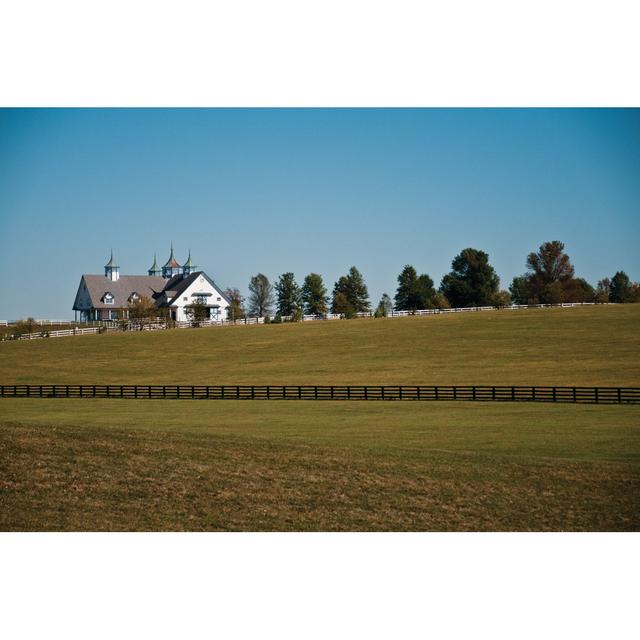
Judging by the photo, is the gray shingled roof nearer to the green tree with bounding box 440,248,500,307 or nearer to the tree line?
the tree line

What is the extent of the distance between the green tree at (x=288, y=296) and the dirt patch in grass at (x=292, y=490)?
8985mm

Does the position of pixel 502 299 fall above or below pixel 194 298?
below

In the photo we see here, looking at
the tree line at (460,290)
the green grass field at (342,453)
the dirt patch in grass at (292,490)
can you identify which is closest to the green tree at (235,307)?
the tree line at (460,290)

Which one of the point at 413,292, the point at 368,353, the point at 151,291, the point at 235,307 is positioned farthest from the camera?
the point at 368,353

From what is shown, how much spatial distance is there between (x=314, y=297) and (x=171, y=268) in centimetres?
605

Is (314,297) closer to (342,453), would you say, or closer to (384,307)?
(384,307)

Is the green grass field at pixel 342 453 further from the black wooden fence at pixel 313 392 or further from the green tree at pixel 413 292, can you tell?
the green tree at pixel 413 292

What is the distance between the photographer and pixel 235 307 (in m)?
36.1

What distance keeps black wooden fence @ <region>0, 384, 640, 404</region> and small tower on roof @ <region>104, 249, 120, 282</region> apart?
7.10 m

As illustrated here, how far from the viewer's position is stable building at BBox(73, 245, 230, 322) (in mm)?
21359

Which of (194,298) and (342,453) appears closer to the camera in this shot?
(342,453)

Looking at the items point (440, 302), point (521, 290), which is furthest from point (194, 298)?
point (521, 290)

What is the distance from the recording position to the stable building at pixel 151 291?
2136cm
